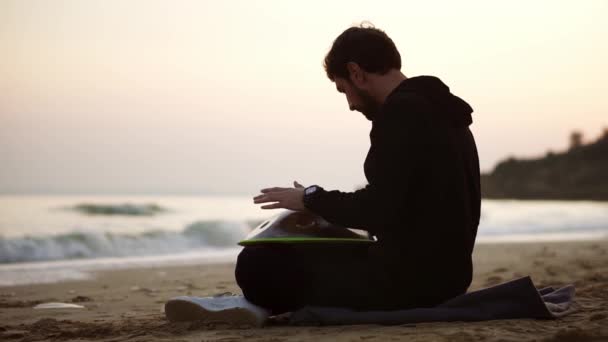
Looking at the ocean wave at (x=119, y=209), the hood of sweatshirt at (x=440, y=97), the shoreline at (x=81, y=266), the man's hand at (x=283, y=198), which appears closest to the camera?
the hood of sweatshirt at (x=440, y=97)

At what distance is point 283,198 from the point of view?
10.4 feet

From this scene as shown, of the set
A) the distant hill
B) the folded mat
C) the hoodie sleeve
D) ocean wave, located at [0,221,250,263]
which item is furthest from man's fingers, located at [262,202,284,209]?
the distant hill

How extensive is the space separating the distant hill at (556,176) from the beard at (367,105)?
43158 mm

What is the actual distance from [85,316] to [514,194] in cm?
4792

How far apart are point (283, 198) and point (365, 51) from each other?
0.76 m

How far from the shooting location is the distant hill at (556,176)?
46938 mm

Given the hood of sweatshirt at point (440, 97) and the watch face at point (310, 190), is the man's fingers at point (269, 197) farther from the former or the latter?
the hood of sweatshirt at point (440, 97)

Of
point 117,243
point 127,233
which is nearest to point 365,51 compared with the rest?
point 117,243

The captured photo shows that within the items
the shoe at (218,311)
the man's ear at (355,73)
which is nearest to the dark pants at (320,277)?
the shoe at (218,311)

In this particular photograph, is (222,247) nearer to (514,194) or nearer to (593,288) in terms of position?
(593,288)

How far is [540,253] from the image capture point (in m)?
10.0

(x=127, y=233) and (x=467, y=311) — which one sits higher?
(x=127, y=233)

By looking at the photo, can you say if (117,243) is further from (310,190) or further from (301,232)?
(310,190)

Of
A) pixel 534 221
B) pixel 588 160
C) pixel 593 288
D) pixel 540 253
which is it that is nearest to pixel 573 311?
pixel 593 288
